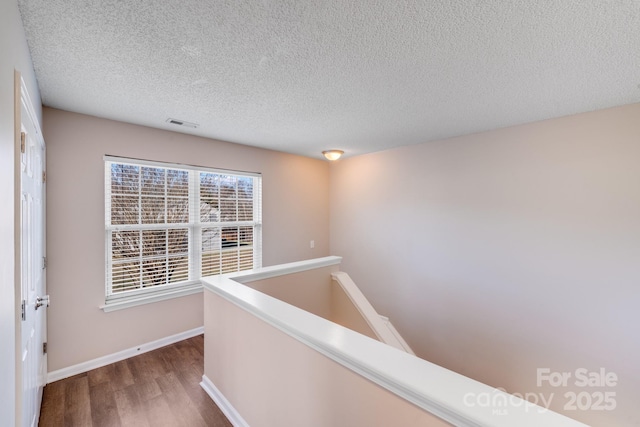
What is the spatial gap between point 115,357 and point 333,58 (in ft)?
11.0

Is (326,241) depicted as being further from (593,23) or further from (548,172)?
(593,23)

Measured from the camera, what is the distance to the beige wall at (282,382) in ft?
3.25

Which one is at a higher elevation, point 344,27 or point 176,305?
point 344,27

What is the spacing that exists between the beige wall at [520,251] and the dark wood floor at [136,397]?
2692 millimetres

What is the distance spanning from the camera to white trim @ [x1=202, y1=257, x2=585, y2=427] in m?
0.73

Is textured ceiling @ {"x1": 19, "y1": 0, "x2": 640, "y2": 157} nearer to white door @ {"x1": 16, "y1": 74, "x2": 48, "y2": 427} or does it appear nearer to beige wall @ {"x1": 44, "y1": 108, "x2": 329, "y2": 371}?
beige wall @ {"x1": 44, "y1": 108, "x2": 329, "y2": 371}

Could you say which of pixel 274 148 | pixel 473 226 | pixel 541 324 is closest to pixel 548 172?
pixel 473 226

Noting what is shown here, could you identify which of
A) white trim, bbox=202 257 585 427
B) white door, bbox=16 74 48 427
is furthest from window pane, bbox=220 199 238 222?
white trim, bbox=202 257 585 427

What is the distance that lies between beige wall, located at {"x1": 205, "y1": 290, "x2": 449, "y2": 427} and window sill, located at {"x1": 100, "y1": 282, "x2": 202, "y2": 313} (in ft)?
3.37

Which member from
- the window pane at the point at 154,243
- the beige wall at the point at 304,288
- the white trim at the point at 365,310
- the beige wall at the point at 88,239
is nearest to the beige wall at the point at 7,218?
the beige wall at the point at 304,288

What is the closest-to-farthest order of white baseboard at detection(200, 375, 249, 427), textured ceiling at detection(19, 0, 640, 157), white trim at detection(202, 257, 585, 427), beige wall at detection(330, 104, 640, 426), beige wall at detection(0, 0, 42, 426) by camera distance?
white trim at detection(202, 257, 585, 427), beige wall at detection(0, 0, 42, 426), textured ceiling at detection(19, 0, 640, 157), white baseboard at detection(200, 375, 249, 427), beige wall at detection(330, 104, 640, 426)

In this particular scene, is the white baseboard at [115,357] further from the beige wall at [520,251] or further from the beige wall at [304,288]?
the beige wall at [520,251]

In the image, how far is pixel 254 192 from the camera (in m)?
3.83

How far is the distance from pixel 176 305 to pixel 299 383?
7.58 feet
